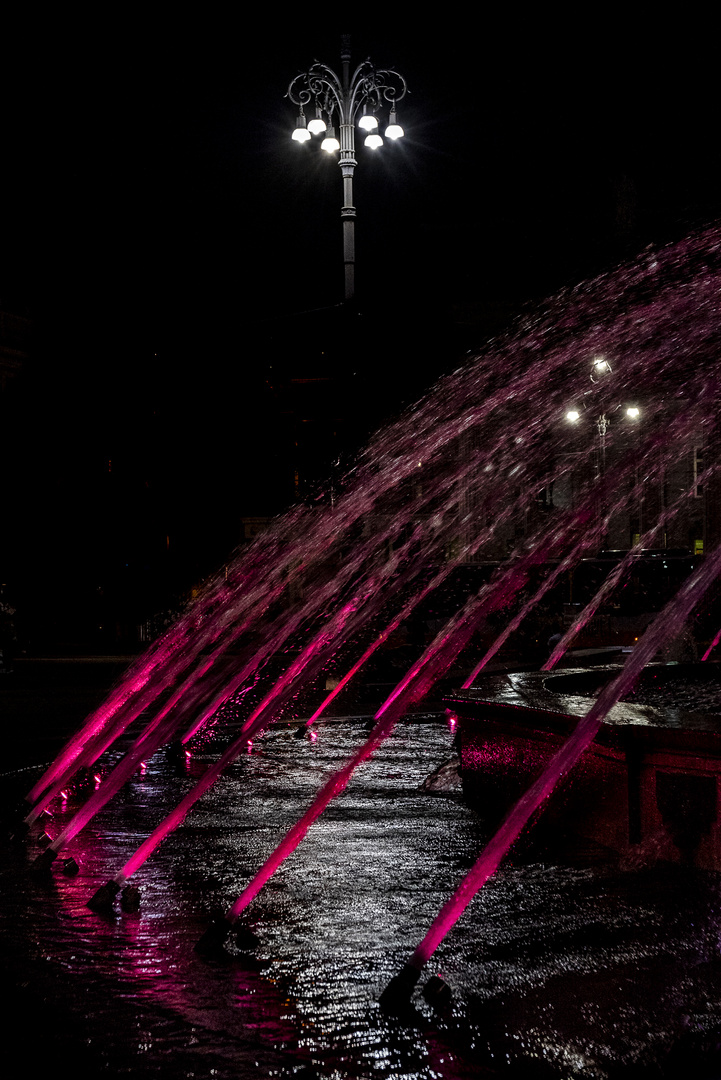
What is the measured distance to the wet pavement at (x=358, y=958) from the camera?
3.83 metres

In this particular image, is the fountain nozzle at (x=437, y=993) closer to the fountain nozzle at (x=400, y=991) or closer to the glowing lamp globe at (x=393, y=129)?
the fountain nozzle at (x=400, y=991)

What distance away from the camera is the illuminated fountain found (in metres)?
7.50

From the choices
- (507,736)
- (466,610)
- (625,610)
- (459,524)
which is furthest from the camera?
(459,524)

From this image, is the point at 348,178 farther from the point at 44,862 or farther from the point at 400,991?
the point at 400,991

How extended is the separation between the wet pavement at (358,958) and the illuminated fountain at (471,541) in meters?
0.21

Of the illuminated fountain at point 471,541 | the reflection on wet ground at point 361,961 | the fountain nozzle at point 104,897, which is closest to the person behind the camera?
the reflection on wet ground at point 361,961

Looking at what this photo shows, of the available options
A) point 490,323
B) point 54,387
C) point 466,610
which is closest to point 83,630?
point 54,387

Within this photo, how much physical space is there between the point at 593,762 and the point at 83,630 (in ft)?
96.8

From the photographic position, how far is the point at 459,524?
47781 mm

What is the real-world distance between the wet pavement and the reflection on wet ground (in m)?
0.01

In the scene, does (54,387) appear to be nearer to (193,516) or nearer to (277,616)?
(193,516)

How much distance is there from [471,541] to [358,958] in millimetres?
40806

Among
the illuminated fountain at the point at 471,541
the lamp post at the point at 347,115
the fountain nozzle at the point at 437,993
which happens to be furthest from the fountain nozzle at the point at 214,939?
the lamp post at the point at 347,115

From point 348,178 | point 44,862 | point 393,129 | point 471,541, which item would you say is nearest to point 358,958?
point 44,862
